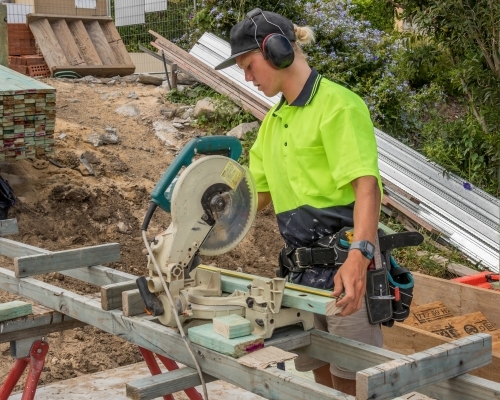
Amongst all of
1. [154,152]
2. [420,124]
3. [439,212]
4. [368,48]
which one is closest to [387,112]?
[420,124]

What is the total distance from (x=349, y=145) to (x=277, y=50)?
0.45 metres

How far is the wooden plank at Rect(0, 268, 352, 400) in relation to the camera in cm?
217

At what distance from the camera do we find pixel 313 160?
2920mm

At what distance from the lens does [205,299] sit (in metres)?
2.72

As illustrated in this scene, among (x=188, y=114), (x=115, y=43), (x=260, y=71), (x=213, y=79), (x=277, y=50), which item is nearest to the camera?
(x=277, y=50)

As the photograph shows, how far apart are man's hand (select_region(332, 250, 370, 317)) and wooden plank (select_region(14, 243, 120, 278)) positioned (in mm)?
1618

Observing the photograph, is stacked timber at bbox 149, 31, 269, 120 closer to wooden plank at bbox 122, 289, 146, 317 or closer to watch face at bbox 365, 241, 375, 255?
wooden plank at bbox 122, 289, 146, 317

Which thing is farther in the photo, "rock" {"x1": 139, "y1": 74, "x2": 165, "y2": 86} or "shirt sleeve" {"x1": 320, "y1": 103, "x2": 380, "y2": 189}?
"rock" {"x1": 139, "y1": 74, "x2": 165, "y2": 86}

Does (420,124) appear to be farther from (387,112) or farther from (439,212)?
(439,212)

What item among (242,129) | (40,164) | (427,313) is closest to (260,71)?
(427,313)

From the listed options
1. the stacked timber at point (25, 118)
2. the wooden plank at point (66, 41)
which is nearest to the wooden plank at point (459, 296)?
the stacked timber at point (25, 118)

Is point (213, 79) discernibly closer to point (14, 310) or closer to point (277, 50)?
point (14, 310)

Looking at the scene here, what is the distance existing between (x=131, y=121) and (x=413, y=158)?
387 cm

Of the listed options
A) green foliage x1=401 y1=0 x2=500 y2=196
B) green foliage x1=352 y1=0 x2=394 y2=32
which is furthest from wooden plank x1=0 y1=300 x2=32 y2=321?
green foliage x1=352 y1=0 x2=394 y2=32
